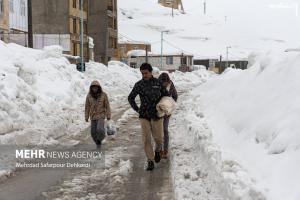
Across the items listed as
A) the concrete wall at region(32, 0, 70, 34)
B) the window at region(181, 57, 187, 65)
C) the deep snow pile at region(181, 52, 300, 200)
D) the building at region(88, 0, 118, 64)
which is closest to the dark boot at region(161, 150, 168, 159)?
the deep snow pile at region(181, 52, 300, 200)

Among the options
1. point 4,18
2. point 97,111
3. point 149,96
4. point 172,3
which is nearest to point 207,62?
point 4,18

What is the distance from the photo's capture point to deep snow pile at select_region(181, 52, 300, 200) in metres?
5.83

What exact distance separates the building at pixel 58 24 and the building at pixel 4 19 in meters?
9.47

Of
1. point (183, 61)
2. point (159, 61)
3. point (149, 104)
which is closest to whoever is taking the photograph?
point (149, 104)

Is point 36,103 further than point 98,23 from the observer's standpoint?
No

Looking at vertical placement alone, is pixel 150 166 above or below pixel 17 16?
below

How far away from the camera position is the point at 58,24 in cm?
4991

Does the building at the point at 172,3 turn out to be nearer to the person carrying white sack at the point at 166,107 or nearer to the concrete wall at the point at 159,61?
the concrete wall at the point at 159,61

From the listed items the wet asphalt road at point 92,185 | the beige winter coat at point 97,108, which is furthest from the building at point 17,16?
the wet asphalt road at point 92,185

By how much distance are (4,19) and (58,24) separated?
42.8 feet

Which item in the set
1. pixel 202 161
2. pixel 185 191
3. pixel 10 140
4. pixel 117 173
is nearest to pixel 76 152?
pixel 10 140

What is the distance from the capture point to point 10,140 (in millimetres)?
11055

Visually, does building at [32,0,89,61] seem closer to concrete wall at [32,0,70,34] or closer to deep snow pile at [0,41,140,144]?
concrete wall at [32,0,70,34]

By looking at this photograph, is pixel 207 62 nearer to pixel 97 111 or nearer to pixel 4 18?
pixel 4 18
